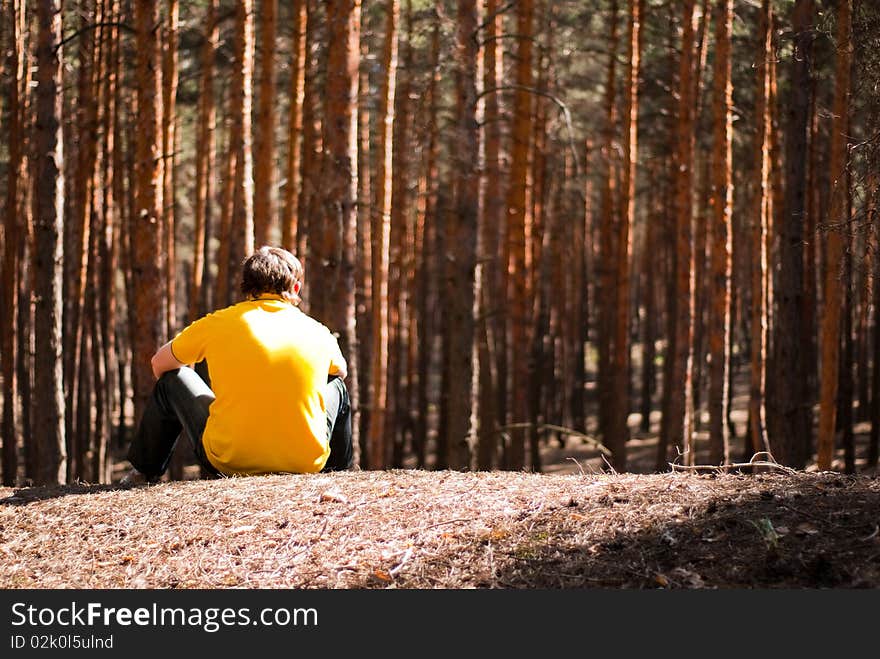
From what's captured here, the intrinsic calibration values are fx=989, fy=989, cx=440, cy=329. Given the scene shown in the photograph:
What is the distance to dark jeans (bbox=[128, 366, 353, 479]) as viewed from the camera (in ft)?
17.9

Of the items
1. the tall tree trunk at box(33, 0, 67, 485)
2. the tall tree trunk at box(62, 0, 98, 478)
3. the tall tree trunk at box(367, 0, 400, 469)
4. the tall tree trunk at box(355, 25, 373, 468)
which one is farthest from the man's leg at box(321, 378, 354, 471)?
the tall tree trunk at box(355, 25, 373, 468)

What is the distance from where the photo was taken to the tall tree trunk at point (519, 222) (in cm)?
1269

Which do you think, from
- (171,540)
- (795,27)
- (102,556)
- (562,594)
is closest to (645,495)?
(562,594)

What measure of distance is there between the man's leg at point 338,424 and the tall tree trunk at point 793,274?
5.86 meters

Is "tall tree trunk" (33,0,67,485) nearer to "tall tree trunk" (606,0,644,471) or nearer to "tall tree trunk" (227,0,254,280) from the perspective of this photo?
"tall tree trunk" (227,0,254,280)

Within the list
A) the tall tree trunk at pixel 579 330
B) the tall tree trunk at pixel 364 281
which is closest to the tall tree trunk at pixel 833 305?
the tall tree trunk at pixel 364 281

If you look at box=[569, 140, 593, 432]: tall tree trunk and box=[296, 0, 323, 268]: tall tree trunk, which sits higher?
box=[296, 0, 323, 268]: tall tree trunk

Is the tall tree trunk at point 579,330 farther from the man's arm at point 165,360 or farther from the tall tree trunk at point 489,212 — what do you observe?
the man's arm at point 165,360

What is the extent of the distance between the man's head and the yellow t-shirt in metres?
0.06

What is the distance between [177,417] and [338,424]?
3.04 ft

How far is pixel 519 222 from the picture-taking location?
12.8 m

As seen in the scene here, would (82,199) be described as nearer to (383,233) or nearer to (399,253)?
(383,233)

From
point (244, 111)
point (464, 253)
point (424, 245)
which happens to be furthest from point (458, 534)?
point (424, 245)

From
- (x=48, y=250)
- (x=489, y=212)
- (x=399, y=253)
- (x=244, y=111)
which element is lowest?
(x=48, y=250)
